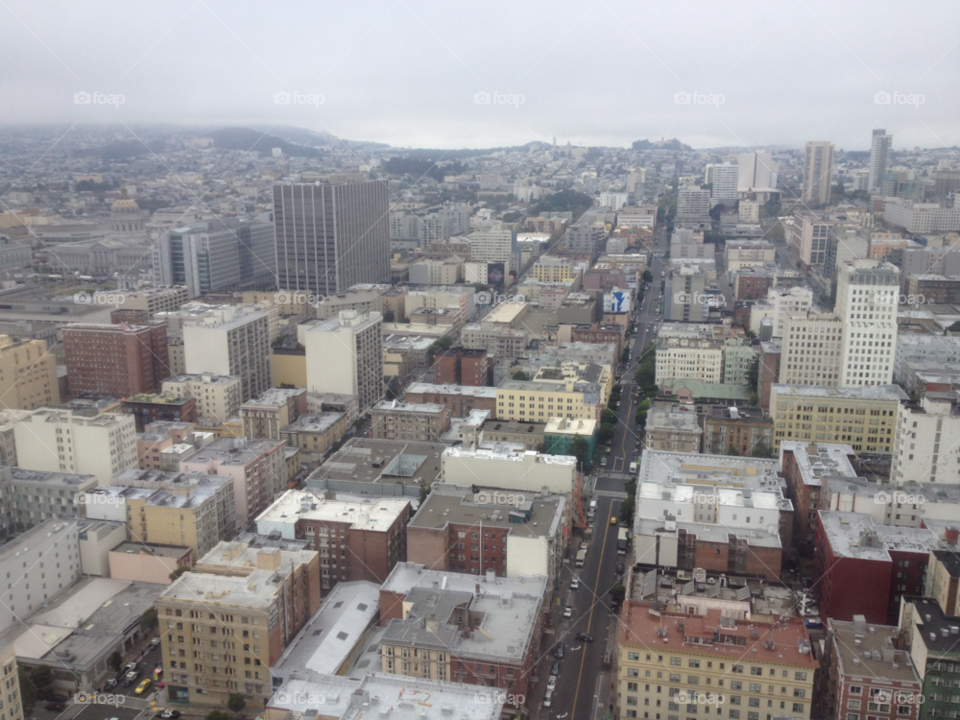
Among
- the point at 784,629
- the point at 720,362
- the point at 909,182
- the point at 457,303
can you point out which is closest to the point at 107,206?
the point at 457,303

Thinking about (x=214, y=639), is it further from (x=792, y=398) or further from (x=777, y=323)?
(x=777, y=323)

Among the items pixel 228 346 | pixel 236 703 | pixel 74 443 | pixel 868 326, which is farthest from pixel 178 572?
pixel 868 326

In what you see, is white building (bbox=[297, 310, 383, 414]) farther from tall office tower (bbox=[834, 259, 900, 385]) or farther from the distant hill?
the distant hill

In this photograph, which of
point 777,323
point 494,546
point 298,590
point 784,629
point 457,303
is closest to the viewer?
point 784,629

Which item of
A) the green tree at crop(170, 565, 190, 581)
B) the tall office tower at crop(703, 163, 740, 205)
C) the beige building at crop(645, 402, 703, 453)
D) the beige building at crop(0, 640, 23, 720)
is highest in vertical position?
the tall office tower at crop(703, 163, 740, 205)

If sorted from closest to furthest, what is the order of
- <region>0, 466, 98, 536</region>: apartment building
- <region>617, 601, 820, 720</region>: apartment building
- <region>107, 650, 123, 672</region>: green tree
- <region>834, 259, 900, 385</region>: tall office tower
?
<region>617, 601, 820, 720</region>: apartment building, <region>107, 650, 123, 672</region>: green tree, <region>0, 466, 98, 536</region>: apartment building, <region>834, 259, 900, 385</region>: tall office tower

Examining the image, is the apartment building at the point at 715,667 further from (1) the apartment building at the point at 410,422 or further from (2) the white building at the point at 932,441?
(1) the apartment building at the point at 410,422

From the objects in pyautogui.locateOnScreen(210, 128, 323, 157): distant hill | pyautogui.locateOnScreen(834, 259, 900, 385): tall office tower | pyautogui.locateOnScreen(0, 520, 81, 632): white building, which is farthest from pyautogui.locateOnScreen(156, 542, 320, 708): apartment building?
pyautogui.locateOnScreen(210, 128, 323, 157): distant hill
